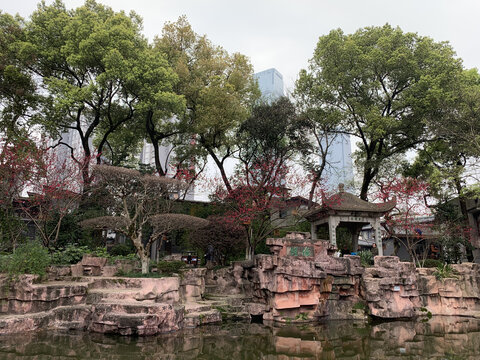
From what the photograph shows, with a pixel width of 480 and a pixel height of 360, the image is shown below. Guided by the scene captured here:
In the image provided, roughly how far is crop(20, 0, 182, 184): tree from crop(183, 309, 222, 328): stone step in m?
8.97

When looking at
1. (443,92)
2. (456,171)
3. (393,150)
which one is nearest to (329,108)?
(393,150)

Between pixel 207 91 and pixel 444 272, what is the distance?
48.8ft

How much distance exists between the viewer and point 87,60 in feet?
57.1

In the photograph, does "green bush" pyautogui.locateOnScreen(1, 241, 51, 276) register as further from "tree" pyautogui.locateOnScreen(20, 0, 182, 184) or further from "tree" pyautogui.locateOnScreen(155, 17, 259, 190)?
"tree" pyautogui.locateOnScreen(155, 17, 259, 190)

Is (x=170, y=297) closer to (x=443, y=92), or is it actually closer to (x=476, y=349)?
(x=476, y=349)

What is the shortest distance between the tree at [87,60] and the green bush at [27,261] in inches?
227

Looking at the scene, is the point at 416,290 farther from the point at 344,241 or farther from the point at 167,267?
the point at 167,267

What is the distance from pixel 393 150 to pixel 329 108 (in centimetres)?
470

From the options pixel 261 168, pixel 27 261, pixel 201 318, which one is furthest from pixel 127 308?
pixel 261 168

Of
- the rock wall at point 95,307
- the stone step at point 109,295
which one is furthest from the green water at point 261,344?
the stone step at point 109,295

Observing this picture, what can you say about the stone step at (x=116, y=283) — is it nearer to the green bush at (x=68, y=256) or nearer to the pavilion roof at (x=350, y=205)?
the green bush at (x=68, y=256)

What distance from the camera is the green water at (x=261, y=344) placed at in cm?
747

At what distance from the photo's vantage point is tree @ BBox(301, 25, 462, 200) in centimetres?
1830

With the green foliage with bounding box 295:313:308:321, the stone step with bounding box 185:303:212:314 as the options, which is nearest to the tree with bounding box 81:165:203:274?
the stone step with bounding box 185:303:212:314
